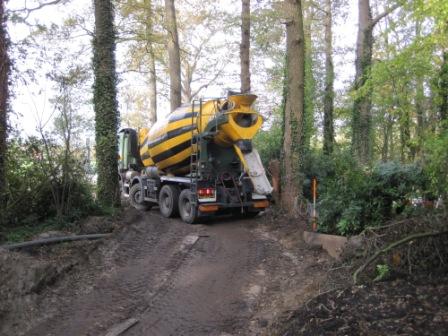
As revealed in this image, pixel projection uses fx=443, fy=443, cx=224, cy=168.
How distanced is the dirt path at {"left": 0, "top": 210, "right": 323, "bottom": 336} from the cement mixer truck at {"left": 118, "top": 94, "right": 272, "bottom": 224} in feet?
5.00

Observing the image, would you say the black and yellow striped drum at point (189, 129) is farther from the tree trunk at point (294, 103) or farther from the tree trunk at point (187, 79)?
the tree trunk at point (187, 79)

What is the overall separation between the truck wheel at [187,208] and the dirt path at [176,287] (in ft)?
4.63

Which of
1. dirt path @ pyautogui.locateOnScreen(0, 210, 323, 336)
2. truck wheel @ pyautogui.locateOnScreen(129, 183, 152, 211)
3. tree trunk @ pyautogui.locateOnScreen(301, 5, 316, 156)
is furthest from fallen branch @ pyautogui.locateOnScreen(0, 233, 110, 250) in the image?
truck wheel @ pyautogui.locateOnScreen(129, 183, 152, 211)

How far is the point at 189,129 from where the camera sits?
11602 millimetres

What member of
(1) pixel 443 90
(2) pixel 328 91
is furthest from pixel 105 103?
(2) pixel 328 91

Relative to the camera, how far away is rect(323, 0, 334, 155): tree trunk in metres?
18.0

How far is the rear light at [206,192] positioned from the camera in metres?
10.9

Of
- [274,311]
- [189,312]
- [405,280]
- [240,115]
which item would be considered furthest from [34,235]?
[405,280]

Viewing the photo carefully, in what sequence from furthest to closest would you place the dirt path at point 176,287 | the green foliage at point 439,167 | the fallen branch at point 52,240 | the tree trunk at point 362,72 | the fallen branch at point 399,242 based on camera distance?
1. the tree trunk at point 362,72
2. the fallen branch at point 52,240
3. the dirt path at point 176,287
4. the green foliage at point 439,167
5. the fallen branch at point 399,242

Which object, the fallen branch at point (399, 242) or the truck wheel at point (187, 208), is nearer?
the fallen branch at point (399, 242)

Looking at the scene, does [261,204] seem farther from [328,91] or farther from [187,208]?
[328,91]

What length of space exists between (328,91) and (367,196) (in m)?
13.4

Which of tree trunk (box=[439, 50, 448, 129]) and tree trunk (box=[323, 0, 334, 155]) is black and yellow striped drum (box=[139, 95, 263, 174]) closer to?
tree trunk (box=[439, 50, 448, 129])

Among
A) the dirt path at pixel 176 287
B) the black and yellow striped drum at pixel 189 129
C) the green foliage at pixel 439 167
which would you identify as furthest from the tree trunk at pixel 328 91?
the green foliage at pixel 439 167
